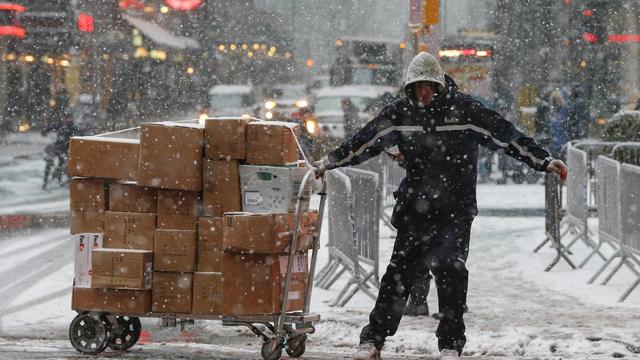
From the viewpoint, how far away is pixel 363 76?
151ft

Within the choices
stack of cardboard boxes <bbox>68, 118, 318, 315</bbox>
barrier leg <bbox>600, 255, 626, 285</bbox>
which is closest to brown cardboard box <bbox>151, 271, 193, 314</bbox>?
stack of cardboard boxes <bbox>68, 118, 318, 315</bbox>

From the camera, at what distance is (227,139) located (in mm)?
7961

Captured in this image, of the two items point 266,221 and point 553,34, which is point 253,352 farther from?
point 553,34

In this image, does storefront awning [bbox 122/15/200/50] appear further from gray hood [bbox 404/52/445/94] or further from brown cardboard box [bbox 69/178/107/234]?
gray hood [bbox 404/52/445/94]

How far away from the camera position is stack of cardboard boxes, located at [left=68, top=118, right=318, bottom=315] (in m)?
7.86

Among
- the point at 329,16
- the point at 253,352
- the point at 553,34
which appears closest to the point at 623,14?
the point at 553,34

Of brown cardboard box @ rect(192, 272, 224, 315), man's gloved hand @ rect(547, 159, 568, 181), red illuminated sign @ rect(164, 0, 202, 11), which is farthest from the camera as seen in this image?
red illuminated sign @ rect(164, 0, 202, 11)

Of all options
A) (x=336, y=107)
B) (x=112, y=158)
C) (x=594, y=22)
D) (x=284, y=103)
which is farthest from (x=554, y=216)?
(x=284, y=103)

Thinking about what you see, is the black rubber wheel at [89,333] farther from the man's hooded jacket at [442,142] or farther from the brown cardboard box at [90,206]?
the man's hooded jacket at [442,142]

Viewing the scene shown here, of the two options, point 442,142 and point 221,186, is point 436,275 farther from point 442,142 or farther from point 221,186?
point 221,186

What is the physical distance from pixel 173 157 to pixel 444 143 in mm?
1736

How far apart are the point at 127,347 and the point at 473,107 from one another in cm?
284

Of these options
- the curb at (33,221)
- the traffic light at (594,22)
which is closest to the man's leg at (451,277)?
the curb at (33,221)

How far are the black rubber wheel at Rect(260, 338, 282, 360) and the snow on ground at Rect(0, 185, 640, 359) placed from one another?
Result: 88 cm
